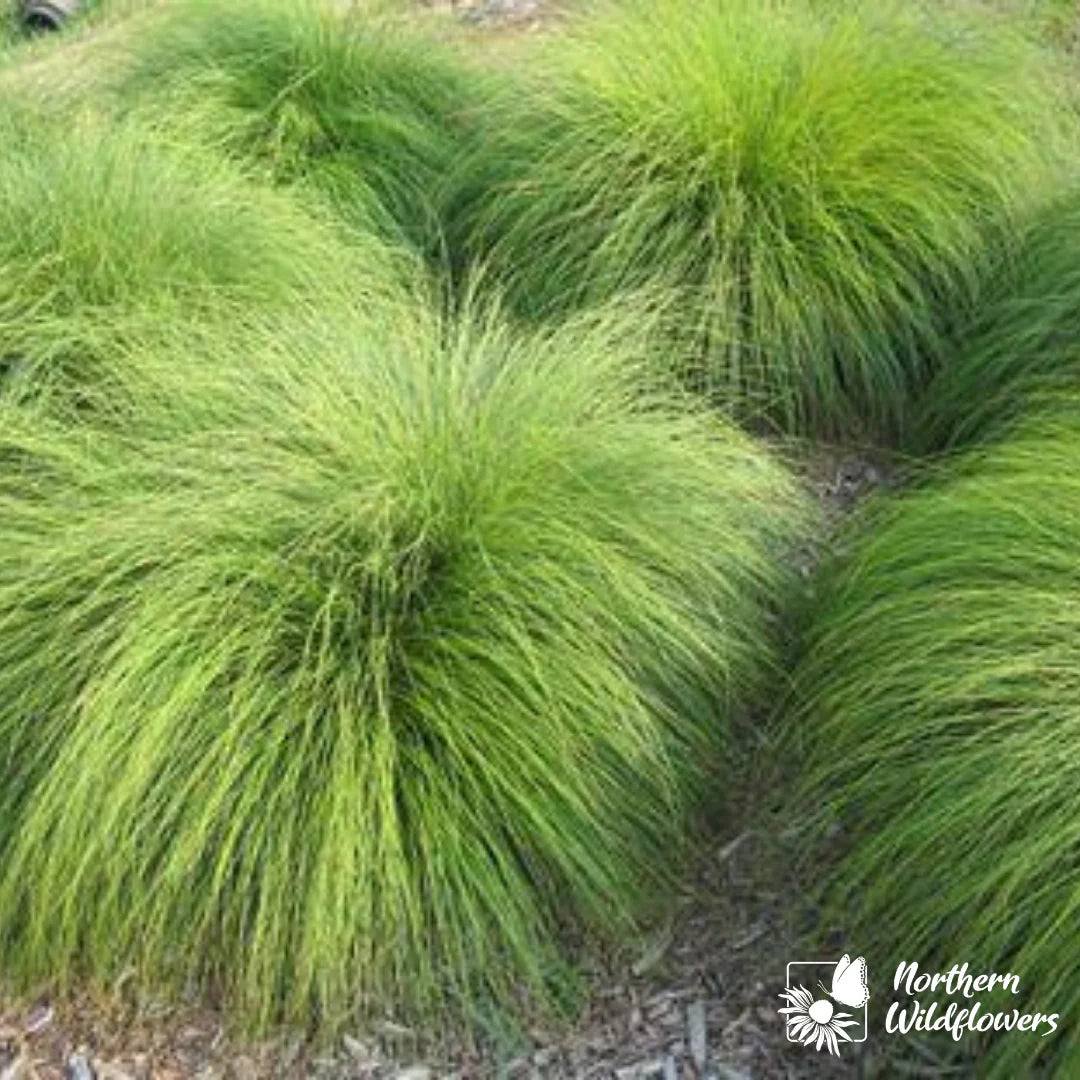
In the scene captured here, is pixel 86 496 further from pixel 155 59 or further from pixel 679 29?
pixel 155 59

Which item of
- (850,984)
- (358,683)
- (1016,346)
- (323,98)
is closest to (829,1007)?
(850,984)

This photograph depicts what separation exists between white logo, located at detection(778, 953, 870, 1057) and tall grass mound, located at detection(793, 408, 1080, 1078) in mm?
50

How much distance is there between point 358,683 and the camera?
250 centimetres

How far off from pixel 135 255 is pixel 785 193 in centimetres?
151

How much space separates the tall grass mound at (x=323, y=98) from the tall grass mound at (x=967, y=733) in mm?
1942

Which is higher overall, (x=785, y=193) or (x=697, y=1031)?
(x=785, y=193)

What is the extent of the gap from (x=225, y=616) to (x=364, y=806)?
41 cm

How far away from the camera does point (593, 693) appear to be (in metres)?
2.55

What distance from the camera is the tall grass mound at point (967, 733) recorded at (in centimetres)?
213

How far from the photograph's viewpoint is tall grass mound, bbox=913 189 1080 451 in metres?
3.30

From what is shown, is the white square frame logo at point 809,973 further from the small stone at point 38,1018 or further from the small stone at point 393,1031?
the small stone at point 38,1018

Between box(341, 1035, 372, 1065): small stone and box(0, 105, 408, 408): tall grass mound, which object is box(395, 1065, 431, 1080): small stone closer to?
box(341, 1035, 372, 1065): small stone

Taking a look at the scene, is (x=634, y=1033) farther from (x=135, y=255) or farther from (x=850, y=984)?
(x=135, y=255)

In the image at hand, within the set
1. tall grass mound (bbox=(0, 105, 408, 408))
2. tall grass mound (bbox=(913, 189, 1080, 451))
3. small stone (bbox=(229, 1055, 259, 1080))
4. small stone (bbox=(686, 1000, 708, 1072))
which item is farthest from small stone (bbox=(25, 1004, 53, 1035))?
tall grass mound (bbox=(913, 189, 1080, 451))
